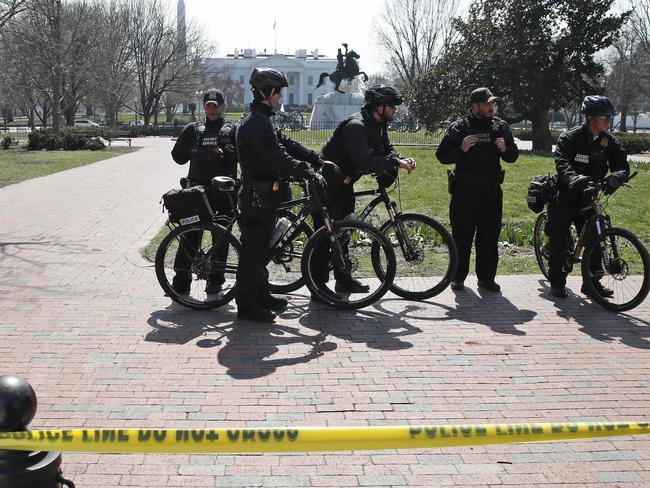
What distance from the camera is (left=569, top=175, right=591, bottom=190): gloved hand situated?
19.3ft

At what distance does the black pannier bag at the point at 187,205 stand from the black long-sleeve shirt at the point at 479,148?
2.26 meters

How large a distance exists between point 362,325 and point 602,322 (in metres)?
1.97

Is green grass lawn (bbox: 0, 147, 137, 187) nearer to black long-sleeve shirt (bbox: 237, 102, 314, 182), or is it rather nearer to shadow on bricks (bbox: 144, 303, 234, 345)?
shadow on bricks (bbox: 144, 303, 234, 345)

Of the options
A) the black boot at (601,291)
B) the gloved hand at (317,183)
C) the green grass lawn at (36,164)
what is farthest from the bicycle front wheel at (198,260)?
the green grass lawn at (36,164)

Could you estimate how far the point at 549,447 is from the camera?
3.50 metres

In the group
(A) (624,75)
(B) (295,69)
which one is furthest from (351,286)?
(B) (295,69)

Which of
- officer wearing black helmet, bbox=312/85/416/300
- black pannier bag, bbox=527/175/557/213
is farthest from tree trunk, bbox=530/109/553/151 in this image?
officer wearing black helmet, bbox=312/85/416/300

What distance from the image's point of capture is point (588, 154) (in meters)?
6.14

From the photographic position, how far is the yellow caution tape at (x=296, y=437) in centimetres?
220

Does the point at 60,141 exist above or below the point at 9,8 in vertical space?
below

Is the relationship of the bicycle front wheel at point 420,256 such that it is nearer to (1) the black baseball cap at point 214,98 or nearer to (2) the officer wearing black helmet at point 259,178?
(2) the officer wearing black helmet at point 259,178

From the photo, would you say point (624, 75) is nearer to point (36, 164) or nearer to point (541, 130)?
point (541, 130)

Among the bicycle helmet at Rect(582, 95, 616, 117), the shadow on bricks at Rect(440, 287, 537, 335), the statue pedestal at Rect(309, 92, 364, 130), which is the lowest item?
the shadow on bricks at Rect(440, 287, 537, 335)

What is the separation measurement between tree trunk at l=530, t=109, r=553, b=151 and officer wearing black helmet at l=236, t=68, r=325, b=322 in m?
29.5
